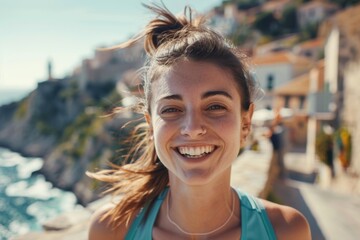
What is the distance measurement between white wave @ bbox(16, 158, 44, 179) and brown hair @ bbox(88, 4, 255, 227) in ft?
149

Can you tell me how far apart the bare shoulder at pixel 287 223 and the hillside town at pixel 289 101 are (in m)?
0.63

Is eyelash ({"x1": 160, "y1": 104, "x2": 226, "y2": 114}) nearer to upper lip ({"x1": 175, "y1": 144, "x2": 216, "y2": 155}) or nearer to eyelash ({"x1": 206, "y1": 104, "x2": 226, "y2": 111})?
eyelash ({"x1": 206, "y1": 104, "x2": 226, "y2": 111})

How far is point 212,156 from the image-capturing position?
1.29 meters

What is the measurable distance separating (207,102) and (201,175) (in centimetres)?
26

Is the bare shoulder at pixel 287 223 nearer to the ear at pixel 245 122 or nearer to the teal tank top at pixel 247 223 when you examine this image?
the teal tank top at pixel 247 223

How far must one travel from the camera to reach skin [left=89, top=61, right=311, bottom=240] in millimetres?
1293

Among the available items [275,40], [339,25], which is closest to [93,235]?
[339,25]

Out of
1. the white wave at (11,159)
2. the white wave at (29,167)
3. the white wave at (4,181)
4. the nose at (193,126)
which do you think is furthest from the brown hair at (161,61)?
the white wave at (11,159)

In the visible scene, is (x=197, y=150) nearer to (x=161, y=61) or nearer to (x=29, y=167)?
(x=161, y=61)

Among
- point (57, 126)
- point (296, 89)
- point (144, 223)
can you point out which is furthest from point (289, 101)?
point (57, 126)

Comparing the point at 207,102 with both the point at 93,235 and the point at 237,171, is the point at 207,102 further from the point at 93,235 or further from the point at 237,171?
the point at 237,171

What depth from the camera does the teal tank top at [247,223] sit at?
1.35 meters

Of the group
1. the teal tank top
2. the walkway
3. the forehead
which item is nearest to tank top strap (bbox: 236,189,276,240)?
the teal tank top

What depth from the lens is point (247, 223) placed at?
4.54ft
